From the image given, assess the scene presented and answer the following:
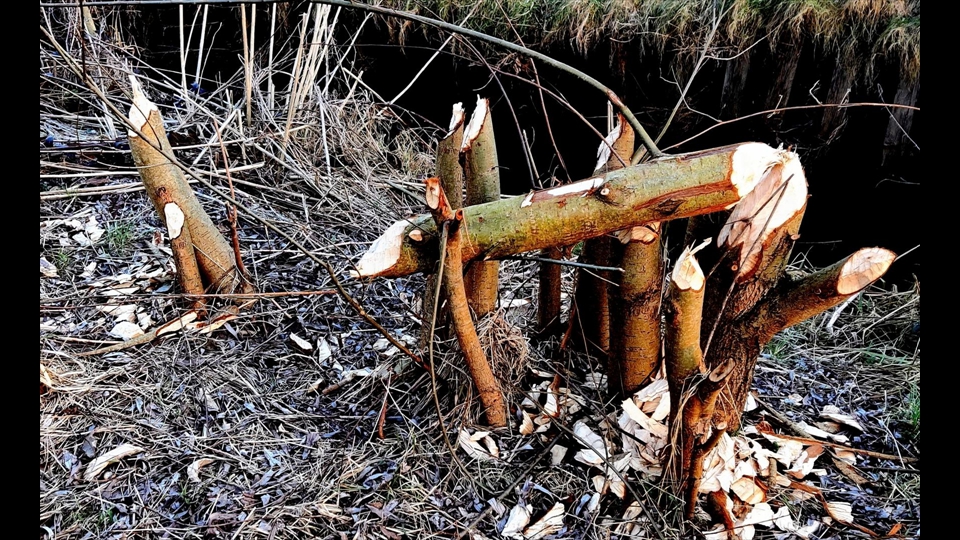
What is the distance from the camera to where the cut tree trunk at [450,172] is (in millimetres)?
2236

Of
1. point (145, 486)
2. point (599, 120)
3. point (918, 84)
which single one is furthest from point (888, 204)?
point (145, 486)

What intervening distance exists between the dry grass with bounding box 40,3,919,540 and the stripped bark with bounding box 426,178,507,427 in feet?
0.21

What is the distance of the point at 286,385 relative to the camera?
262 centimetres

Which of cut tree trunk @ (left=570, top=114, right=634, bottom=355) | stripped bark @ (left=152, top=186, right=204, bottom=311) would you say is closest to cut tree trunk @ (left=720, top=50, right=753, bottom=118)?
cut tree trunk @ (left=570, top=114, right=634, bottom=355)

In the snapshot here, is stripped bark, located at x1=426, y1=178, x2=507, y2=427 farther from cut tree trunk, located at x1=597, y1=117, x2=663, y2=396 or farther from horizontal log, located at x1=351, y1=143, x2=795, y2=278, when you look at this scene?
cut tree trunk, located at x1=597, y1=117, x2=663, y2=396

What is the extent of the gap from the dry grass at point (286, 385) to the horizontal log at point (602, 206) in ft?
1.60

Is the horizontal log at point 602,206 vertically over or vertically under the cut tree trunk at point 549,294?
over

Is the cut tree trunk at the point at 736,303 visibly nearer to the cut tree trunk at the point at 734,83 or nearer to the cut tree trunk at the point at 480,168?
the cut tree trunk at the point at 480,168

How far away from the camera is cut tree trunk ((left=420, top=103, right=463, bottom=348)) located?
224cm

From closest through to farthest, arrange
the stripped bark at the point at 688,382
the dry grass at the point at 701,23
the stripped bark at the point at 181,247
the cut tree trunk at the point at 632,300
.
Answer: the stripped bark at the point at 688,382 → the cut tree trunk at the point at 632,300 → the stripped bark at the point at 181,247 → the dry grass at the point at 701,23

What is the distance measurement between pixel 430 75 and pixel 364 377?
298 cm

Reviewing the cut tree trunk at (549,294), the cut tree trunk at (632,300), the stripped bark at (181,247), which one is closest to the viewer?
the cut tree trunk at (632,300)

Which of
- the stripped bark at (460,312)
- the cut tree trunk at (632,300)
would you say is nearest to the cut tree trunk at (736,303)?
the cut tree trunk at (632,300)

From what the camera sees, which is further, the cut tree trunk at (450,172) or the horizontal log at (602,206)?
the cut tree trunk at (450,172)
